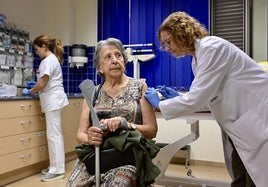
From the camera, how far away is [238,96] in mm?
1359

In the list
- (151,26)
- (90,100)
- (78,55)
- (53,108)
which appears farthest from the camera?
(78,55)

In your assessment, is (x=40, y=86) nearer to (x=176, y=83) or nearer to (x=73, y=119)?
(x=73, y=119)

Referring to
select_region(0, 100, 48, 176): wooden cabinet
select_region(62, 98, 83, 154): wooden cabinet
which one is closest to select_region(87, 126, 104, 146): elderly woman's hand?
select_region(0, 100, 48, 176): wooden cabinet

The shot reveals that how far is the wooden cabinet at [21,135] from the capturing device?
2453 mm

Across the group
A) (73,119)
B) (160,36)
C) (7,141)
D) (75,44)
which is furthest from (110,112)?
(75,44)

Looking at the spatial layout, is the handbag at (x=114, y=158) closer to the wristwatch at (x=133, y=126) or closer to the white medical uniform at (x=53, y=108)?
the wristwatch at (x=133, y=126)

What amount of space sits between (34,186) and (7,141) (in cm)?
45

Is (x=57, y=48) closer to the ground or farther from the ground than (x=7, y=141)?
farther from the ground

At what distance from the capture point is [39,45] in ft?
9.41

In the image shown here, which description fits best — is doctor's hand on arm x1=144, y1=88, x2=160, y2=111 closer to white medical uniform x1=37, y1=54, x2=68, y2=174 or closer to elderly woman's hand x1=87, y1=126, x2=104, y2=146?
elderly woman's hand x1=87, y1=126, x2=104, y2=146

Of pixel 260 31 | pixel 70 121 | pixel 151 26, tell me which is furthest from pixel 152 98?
pixel 151 26

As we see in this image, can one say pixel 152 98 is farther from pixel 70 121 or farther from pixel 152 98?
pixel 70 121

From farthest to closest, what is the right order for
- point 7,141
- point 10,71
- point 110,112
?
point 10,71 < point 7,141 < point 110,112

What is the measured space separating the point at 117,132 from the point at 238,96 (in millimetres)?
570
